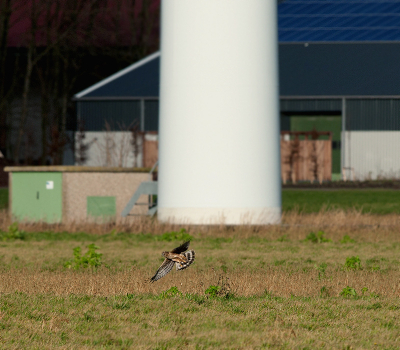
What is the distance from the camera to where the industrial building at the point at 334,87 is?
123 feet

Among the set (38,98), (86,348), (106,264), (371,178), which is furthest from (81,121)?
(86,348)

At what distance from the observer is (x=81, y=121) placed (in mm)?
40812

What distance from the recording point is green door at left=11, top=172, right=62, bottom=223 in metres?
21.7

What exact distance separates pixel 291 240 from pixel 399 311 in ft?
32.8

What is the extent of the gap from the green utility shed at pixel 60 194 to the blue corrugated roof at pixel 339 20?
2157cm

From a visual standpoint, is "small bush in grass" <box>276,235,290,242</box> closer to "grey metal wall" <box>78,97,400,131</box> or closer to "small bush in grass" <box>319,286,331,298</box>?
"small bush in grass" <box>319,286,331,298</box>

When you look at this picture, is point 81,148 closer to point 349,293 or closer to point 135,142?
point 135,142

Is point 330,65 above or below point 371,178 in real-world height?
above

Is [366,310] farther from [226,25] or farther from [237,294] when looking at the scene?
→ [226,25]

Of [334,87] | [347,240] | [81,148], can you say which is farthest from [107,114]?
[347,240]

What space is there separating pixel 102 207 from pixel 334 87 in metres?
19.1

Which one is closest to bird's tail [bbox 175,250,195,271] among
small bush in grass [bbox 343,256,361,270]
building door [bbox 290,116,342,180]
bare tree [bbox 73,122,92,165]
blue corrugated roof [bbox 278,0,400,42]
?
small bush in grass [bbox 343,256,361,270]

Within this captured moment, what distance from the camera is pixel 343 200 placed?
2761 cm

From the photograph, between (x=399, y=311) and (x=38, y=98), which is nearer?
(x=399, y=311)
